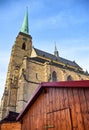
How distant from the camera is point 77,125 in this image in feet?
16.9

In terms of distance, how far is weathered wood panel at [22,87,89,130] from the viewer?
16.8ft

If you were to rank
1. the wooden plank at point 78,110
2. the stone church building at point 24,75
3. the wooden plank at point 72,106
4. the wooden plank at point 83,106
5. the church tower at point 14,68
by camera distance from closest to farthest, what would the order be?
the wooden plank at point 83,106
the wooden plank at point 78,110
the wooden plank at point 72,106
the stone church building at point 24,75
the church tower at point 14,68

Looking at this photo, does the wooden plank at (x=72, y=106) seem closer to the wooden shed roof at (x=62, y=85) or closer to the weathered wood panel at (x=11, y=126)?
the wooden shed roof at (x=62, y=85)

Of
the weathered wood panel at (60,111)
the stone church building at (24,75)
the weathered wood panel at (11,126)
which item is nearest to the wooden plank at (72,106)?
the weathered wood panel at (60,111)

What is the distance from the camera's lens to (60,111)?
6.00 meters

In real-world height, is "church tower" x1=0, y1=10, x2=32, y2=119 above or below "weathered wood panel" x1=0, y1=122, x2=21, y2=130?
above

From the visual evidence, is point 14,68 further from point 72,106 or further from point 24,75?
point 72,106

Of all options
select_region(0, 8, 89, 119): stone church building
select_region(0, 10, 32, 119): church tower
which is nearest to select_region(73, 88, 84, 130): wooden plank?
select_region(0, 8, 89, 119): stone church building

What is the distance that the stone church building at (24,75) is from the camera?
2585cm

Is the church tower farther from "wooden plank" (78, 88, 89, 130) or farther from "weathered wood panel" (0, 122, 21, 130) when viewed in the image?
"wooden plank" (78, 88, 89, 130)

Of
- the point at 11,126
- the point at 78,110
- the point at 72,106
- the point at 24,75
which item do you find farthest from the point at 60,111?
the point at 24,75

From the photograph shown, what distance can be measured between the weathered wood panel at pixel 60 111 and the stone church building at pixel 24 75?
656 inches

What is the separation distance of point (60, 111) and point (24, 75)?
70.0 feet

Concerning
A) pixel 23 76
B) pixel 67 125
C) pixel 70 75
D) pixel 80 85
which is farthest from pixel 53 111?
pixel 70 75
